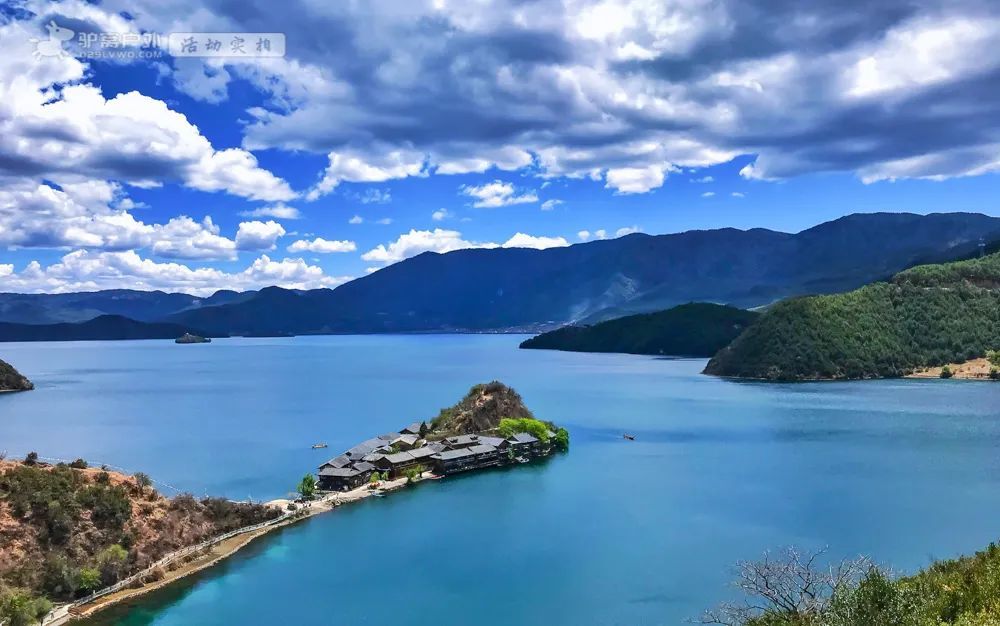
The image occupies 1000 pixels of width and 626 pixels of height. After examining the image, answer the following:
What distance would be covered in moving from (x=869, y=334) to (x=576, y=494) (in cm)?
9018

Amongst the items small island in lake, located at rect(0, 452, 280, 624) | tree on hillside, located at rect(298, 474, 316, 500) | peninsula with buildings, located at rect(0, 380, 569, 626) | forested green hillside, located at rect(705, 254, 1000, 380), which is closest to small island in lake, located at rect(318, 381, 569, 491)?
peninsula with buildings, located at rect(0, 380, 569, 626)

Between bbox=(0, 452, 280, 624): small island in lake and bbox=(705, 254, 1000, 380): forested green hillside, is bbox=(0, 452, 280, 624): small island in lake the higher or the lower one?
the lower one

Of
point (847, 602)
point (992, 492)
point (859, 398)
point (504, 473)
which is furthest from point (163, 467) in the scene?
point (859, 398)

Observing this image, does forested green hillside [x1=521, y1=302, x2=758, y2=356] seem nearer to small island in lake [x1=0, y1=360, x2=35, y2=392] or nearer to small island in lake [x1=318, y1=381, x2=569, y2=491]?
small island in lake [x1=318, y1=381, x2=569, y2=491]

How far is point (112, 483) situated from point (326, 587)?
35.8 ft

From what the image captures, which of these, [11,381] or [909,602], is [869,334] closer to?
[909,602]

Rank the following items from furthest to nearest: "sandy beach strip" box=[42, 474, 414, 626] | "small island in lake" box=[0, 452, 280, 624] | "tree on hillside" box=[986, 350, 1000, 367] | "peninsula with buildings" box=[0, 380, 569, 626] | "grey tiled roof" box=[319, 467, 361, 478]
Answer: "tree on hillside" box=[986, 350, 1000, 367] < "grey tiled roof" box=[319, 467, 361, 478] < "peninsula with buildings" box=[0, 380, 569, 626] < "small island in lake" box=[0, 452, 280, 624] < "sandy beach strip" box=[42, 474, 414, 626]

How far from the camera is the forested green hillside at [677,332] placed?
16738cm

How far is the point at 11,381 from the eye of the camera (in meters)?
110

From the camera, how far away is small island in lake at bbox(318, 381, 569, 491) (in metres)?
46.2

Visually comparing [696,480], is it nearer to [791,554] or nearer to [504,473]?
[504,473]

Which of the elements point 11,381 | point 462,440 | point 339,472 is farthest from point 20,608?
point 11,381

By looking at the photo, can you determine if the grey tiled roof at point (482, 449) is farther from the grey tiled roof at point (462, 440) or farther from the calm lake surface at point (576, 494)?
the calm lake surface at point (576, 494)

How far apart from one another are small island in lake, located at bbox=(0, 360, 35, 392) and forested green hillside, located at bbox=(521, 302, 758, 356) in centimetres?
12855
